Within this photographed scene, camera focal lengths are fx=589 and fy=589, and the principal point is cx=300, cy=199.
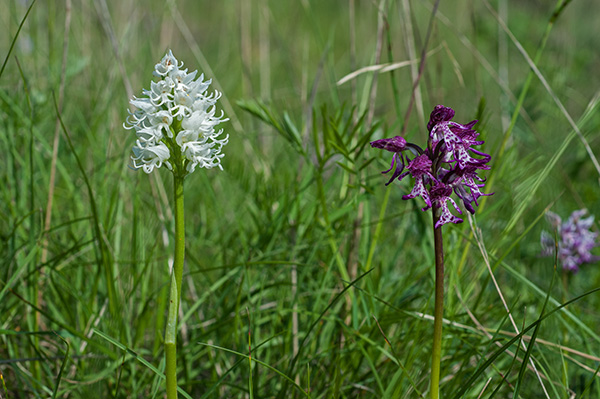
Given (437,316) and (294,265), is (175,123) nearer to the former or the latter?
(437,316)

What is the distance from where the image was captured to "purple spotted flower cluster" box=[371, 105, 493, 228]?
1.20m

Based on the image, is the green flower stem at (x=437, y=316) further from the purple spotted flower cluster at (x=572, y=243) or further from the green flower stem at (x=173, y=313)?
the purple spotted flower cluster at (x=572, y=243)

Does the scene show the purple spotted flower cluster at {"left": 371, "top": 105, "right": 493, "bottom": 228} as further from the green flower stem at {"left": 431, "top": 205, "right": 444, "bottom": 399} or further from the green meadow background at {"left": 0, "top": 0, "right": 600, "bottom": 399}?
the green meadow background at {"left": 0, "top": 0, "right": 600, "bottom": 399}

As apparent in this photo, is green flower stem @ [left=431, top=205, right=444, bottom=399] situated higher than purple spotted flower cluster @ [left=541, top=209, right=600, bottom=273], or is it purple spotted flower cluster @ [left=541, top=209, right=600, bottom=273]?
green flower stem @ [left=431, top=205, right=444, bottom=399]

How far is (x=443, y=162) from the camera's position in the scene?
1.27 metres

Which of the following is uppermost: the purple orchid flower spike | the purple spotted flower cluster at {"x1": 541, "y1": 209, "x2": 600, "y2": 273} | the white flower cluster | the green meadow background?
the white flower cluster

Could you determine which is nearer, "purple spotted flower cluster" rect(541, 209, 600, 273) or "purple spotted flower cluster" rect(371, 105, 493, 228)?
"purple spotted flower cluster" rect(371, 105, 493, 228)

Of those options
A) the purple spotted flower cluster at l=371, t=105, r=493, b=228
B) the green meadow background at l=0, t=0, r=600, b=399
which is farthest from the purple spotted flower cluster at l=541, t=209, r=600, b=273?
the purple spotted flower cluster at l=371, t=105, r=493, b=228

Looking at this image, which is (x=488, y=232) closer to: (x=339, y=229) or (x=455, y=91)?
(x=339, y=229)

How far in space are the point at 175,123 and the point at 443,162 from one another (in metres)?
0.57

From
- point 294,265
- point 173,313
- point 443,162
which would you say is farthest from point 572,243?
point 173,313

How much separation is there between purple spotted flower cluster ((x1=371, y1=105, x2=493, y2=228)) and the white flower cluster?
0.37 meters

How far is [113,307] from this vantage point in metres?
1.77

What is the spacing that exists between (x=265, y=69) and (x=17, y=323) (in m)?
2.10
